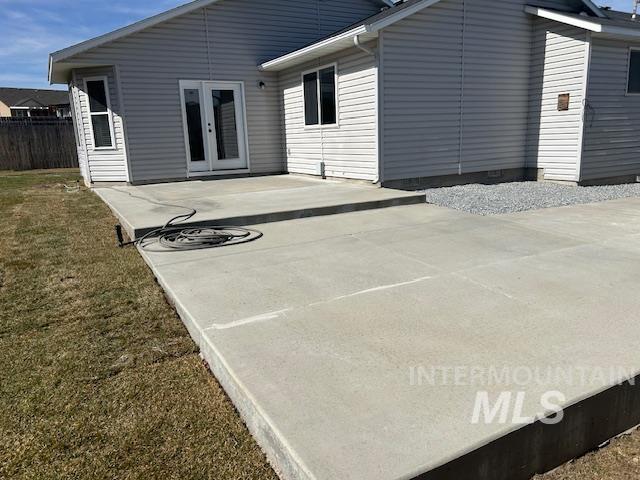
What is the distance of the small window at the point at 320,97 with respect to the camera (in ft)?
29.7

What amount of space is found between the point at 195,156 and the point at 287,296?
27.1 ft

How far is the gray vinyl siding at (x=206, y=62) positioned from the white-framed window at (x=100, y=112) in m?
0.47

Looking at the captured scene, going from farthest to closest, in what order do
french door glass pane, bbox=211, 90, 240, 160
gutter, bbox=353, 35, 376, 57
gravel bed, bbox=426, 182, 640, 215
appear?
1. french door glass pane, bbox=211, 90, 240, 160
2. gutter, bbox=353, 35, 376, 57
3. gravel bed, bbox=426, 182, 640, 215

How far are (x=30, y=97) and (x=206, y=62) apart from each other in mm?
35609

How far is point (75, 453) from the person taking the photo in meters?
1.84

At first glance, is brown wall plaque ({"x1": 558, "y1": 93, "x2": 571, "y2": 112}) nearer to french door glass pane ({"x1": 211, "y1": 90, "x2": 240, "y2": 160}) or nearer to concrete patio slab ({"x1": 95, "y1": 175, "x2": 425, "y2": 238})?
concrete patio slab ({"x1": 95, "y1": 175, "x2": 425, "y2": 238})

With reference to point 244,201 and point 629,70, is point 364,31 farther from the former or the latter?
point 629,70

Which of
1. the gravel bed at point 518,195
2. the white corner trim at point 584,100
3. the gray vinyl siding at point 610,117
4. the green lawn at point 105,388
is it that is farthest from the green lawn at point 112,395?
the gray vinyl siding at point 610,117

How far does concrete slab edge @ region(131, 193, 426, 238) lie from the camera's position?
546cm

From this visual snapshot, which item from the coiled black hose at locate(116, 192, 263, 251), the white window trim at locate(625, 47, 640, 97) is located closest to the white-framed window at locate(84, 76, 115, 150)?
the coiled black hose at locate(116, 192, 263, 251)

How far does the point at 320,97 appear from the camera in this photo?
30.8 feet

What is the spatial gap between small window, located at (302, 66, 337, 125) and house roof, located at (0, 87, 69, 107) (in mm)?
34164

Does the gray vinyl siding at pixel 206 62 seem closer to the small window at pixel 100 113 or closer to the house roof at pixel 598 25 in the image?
the small window at pixel 100 113

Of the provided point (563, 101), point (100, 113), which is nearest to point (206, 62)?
point (100, 113)
